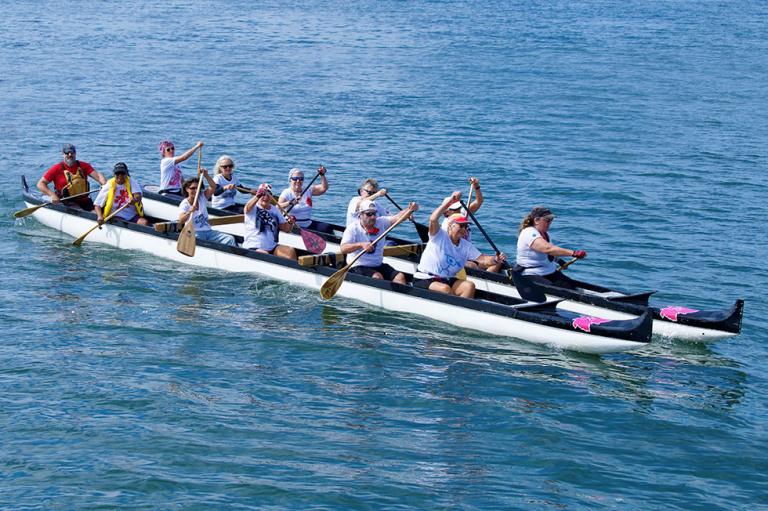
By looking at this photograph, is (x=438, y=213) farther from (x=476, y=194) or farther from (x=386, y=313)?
(x=476, y=194)

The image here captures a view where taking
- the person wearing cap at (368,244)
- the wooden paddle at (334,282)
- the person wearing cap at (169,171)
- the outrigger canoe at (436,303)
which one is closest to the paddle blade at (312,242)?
the outrigger canoe at (436,303)

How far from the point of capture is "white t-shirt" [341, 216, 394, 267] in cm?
1695

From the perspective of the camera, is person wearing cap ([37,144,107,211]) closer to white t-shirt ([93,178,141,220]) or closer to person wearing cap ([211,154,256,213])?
white t-shirt ([93,178,141,220])

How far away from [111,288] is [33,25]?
33123mm

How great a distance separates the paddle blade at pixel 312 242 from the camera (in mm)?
18641

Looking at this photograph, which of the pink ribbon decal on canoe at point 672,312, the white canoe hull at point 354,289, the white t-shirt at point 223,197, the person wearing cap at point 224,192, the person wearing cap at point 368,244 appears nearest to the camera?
the white canoe hull at point 354,289

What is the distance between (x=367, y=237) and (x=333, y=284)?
38.8 inches

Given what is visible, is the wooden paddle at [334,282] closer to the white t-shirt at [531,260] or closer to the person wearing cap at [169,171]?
the white t-shirt at [531,260]

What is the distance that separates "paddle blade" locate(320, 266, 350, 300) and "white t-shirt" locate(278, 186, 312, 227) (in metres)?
3.59

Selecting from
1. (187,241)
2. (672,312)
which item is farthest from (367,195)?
(672,312)

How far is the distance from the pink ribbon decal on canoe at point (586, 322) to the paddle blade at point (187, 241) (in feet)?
23.9

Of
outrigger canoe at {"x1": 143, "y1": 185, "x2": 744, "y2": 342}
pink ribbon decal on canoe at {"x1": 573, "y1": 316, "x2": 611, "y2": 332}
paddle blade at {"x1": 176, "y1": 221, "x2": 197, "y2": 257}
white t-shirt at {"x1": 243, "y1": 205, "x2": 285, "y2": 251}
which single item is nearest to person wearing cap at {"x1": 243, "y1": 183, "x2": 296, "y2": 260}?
white t-shirt at {"x1": 243, "y1": 205, "x2": 285, "y2": 251}

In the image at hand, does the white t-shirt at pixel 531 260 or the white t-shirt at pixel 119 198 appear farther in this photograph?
the white t-shirt at pixel 119 198

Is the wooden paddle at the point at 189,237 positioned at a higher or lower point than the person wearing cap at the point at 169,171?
lower
